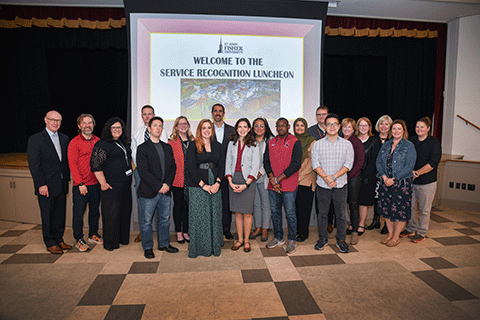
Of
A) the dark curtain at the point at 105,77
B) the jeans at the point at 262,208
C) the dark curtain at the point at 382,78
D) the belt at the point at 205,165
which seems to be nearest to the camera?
the belt at the point at 205,165

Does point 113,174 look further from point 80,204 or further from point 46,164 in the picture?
point 46,164

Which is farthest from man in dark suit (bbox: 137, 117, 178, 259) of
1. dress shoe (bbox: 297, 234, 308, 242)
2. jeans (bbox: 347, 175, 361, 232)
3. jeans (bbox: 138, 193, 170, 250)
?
jeans (bbox: 347, 175, 361, 232)

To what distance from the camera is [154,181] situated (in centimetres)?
291

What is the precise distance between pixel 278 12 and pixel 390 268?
3.95m

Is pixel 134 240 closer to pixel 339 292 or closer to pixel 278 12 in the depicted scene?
pixel 339 292

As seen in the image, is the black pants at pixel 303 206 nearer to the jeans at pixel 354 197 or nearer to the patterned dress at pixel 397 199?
the jeans at pixel 354 197

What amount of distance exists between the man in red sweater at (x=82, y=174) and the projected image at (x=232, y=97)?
1.60 metres

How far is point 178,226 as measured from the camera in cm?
342

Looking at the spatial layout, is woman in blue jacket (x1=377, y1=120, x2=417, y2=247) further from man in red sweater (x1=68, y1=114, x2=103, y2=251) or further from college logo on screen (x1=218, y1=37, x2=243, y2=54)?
man in red sweater (x1=68, y1=114, x2=103, y2=251)

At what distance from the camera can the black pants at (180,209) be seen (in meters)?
3.30

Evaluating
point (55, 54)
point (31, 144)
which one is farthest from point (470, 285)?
point (55, 54)

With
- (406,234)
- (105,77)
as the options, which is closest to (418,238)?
(406,234)

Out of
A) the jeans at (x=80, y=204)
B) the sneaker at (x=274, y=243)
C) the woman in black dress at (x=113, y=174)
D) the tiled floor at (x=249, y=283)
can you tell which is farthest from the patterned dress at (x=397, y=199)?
the jeans at (x=80, y=204)

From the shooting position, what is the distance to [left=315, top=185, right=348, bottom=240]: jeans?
3.07m
